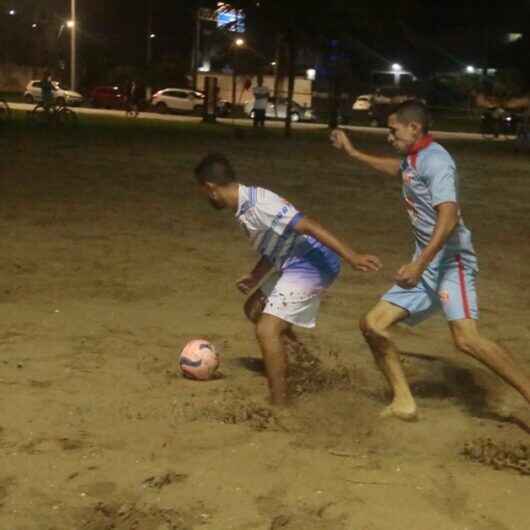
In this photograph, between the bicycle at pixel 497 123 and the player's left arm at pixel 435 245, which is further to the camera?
the bicycle at pixel 497 123

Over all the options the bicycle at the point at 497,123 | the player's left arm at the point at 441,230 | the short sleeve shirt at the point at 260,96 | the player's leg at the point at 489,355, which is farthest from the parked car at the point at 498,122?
the player's left arm at the point at 441,230

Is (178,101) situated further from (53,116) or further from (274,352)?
(274,352)

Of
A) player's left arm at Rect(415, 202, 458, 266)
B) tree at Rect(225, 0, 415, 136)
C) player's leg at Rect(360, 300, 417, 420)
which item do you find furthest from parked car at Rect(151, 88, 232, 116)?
player's left arm at Rect(415, 202, 458, 266)

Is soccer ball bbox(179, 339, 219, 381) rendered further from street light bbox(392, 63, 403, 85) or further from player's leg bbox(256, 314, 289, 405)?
street light bbox(392, 63, 403, 85)

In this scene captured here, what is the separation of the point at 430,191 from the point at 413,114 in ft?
1.48

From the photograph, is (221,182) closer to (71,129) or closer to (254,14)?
(71,129)

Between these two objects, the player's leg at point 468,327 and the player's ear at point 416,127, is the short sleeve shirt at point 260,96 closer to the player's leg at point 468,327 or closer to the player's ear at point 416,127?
the player's ear at point 416,127

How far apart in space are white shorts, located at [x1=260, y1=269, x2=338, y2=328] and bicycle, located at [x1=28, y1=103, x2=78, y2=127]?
87.8ft

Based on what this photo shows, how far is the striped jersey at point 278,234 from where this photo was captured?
223 inches

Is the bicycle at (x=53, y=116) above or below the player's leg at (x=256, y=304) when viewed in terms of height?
below

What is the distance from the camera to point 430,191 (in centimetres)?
530

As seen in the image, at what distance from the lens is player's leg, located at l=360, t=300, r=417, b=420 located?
18.7ft

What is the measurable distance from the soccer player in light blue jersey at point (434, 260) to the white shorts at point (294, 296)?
377mm

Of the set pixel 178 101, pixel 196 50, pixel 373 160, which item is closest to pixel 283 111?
pixel 178 101
